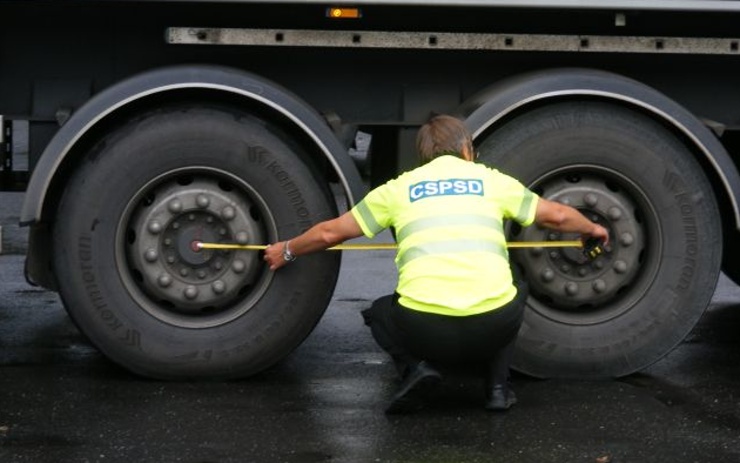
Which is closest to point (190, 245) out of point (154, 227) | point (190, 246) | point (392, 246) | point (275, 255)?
point (190, 246)

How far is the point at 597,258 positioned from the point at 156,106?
1.89m

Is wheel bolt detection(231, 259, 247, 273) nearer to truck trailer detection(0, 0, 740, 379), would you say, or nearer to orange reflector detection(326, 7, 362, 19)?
truck trailer detection(0, 0, 740, 379)

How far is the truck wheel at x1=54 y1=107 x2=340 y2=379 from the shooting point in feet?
21.8

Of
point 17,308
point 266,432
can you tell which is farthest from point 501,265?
point 17,308

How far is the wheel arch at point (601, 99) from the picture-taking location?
665 cm

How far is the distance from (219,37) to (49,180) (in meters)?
0.89

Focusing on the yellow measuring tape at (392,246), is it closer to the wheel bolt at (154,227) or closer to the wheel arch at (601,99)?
the wheel bolt at (154,227)

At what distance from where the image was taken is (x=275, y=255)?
261 inches

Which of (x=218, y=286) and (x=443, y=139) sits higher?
(x=443, y=139)

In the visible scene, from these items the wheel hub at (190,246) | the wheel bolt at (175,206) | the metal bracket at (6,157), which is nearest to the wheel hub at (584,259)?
the wheel hub at (190,246)

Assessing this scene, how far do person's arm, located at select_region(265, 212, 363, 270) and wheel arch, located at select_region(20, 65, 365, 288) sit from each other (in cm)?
27

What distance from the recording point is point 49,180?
651cm

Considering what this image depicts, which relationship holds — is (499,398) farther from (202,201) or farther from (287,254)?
(202,201)

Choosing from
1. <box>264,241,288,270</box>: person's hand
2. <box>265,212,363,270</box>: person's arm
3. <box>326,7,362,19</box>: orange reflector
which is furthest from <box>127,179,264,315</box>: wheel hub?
<box>326,7,362,19</box>: orange reflector
